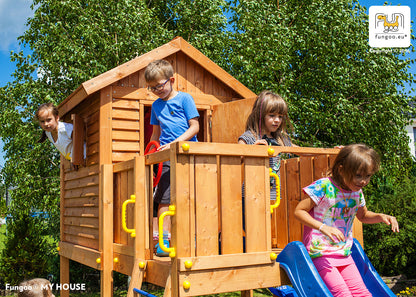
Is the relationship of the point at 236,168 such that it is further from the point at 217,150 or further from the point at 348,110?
the point at 348,110

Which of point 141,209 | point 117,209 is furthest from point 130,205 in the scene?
point 117,209

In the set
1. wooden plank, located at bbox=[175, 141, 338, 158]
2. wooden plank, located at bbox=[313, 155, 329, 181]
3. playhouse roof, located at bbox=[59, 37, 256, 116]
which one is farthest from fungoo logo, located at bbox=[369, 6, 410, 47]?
wooden plank, located at bbox=[175, 141, 338, 158]

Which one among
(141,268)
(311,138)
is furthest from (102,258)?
(311,138)

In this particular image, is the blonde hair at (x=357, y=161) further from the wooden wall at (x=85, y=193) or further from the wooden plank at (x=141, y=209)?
the wooden wall at (x=85, y=193)

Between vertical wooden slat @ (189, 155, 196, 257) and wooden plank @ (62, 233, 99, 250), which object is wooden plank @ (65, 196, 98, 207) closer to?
wooden plank @ (62, 233, 99, 250)

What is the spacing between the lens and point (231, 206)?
3457 millimetres

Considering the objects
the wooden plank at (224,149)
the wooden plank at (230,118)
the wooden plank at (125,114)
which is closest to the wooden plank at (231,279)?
the wooden plank at (224,149)

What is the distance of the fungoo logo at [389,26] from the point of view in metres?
14.5

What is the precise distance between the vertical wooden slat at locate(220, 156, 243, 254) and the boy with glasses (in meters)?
0.97

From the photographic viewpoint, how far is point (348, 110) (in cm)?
1333

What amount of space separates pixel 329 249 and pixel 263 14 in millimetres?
11558

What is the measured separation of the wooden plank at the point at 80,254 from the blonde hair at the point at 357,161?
10.2 feet

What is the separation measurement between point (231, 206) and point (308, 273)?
0.77 m

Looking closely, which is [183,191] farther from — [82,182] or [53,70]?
[53,70]
